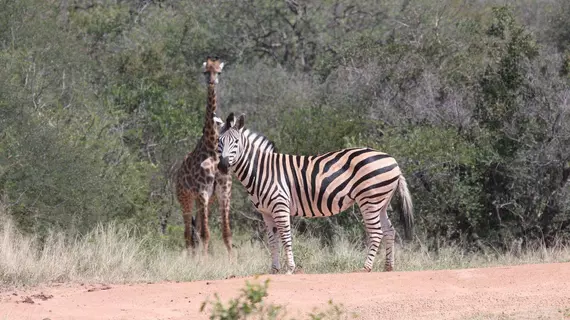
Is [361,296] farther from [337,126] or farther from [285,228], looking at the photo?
[337,126]

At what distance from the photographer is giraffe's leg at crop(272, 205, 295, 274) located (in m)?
12.2

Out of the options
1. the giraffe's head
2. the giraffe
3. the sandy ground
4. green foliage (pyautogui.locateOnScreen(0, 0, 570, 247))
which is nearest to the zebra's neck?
the giraffe

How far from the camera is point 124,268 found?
11.5 meters

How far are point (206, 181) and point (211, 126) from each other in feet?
2.58

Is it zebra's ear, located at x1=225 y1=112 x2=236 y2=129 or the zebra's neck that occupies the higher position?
zebra's ear, located at x1=225 y1=112 x2=236 y2=129

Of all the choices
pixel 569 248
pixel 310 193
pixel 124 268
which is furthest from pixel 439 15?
pixel 124 268

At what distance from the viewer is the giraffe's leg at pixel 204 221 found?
1417cm

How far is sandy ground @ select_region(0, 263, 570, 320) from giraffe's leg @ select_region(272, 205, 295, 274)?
1419 millimetres

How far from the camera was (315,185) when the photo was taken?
1259 cm

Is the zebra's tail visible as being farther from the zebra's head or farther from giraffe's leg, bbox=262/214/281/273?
the zebra's head

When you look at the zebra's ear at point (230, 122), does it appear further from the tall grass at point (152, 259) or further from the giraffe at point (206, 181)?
the tall grass at point (152, 259)

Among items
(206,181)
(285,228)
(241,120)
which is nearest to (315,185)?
(285,228)

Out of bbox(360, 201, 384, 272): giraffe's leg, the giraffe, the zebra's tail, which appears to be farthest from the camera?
the giraffe

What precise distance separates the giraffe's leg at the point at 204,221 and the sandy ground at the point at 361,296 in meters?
3.63
